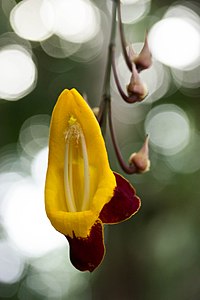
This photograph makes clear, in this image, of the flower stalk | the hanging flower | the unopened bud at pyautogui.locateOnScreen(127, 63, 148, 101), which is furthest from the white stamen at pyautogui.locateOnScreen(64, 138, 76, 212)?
the unopened bud at pyautogui.locateOnScreen(127, 63, 148, 101)

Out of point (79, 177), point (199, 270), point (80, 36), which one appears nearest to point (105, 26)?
point (80, 36)

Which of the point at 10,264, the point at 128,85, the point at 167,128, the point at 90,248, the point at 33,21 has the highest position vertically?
the point at 128,85

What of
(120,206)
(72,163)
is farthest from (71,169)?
(120,206)

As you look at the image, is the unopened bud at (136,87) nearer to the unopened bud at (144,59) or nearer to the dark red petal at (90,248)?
Result: the unopened bud at (144,59)

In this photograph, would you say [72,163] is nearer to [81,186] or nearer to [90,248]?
[81,186]

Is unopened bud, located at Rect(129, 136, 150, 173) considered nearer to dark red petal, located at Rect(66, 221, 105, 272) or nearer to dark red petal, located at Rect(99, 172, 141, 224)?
dark red petal, located at Rect(99, 172, 141, 224)

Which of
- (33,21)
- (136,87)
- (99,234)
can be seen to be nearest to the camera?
(99,234)
